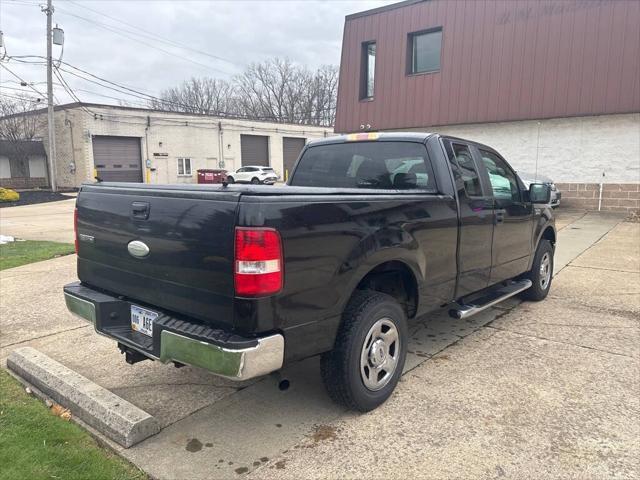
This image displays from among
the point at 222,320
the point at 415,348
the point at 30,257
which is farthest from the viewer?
the point at 30,257

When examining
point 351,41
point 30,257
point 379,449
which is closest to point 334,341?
point 379,449

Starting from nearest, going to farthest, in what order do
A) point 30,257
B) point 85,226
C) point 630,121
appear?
point 85,226 < point 30,257 < point 630,121

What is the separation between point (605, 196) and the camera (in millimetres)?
15297

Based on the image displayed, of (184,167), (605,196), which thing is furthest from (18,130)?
(605,196)

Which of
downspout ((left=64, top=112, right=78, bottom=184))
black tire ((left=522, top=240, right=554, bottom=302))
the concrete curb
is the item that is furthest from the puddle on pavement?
downspout ((left=64, top=112, right=78, bottom=184))

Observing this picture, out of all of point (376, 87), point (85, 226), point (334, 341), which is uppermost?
point (376, 87)

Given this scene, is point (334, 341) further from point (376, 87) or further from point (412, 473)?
point (376, 87)

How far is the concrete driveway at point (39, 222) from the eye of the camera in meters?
12.6

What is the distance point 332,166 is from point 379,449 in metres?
2.55

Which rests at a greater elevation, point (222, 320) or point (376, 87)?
point (376, 87)

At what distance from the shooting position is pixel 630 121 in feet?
47.9

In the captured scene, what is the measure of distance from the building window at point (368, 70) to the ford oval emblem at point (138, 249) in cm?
1782

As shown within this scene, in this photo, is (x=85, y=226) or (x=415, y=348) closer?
(x=85, y=226)

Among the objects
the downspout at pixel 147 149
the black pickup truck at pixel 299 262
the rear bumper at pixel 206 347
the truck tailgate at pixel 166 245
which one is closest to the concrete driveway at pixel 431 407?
the black pickup truck at pixel 299 262
